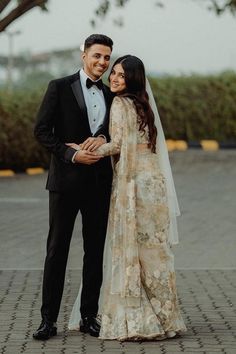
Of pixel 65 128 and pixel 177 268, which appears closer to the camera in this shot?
pixel 65 128

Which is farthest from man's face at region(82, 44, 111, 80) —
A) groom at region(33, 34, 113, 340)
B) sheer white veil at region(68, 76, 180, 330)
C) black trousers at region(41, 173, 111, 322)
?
A: black trousers at region(41, 173, 111, 322)

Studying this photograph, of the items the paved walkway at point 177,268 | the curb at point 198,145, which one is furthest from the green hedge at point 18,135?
the curb at point 198,145

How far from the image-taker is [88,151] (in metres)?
7.65

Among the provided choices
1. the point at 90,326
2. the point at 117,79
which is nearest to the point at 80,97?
the point at 117,79

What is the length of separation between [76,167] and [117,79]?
61 cm

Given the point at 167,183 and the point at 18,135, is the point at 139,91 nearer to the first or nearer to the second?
the point at 167,183

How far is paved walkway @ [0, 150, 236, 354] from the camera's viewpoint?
7703 millimetres

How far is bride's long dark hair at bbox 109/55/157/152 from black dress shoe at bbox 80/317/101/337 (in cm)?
116

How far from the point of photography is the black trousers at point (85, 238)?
786 cm

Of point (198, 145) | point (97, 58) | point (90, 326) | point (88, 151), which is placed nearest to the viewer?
point (88, 151)

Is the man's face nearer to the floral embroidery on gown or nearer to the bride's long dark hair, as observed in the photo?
the bride's long dark hair

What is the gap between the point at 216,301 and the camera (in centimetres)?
961

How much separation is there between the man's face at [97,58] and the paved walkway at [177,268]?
1.68m

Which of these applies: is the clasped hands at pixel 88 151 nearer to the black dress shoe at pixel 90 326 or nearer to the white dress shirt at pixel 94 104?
the white dress shirt at pixel 94 104
